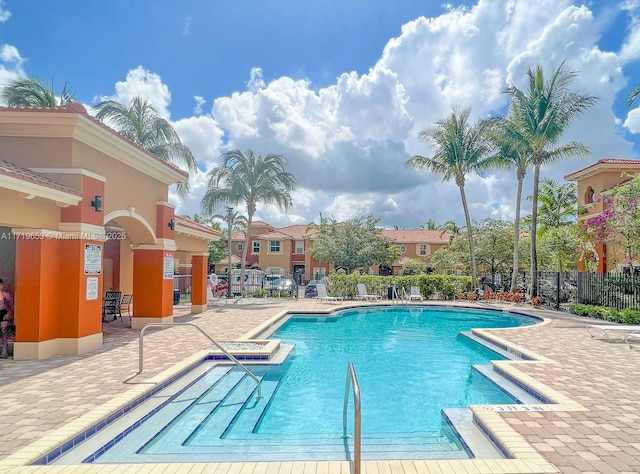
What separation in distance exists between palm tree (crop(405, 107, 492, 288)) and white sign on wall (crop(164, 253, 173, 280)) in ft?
58.5

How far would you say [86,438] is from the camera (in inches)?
179

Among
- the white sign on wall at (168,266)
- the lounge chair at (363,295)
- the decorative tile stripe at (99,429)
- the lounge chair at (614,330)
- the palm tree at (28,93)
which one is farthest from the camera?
the lounge chair at (363,295)

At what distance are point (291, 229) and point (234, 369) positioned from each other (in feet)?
145

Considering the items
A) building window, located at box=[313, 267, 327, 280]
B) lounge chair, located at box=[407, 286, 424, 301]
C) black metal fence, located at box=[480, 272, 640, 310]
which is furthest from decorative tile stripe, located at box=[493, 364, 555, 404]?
building window, located at box=[313, 267, 327, 280]

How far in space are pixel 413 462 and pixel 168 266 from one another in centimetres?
1087

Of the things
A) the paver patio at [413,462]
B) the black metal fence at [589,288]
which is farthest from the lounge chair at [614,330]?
the black metal fence at [589,288]

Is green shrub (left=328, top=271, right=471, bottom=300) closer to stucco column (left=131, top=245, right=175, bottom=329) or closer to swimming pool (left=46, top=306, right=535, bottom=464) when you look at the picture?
swimming pool (left=46, top=306, right=535, bottom=464)

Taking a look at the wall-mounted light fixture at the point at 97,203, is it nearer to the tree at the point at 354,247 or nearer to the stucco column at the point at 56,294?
the stucco column at the point at 56,294

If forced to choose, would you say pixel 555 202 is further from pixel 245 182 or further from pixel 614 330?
pixel 245 182

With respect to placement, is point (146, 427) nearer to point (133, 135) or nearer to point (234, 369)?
point (234, 369)

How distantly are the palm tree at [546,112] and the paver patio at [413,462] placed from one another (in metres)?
11.9

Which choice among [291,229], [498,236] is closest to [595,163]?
[498,236]

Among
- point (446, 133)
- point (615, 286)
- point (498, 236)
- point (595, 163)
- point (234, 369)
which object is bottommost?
point (234, 369)

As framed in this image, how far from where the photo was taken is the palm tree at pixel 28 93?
56.0 ft
